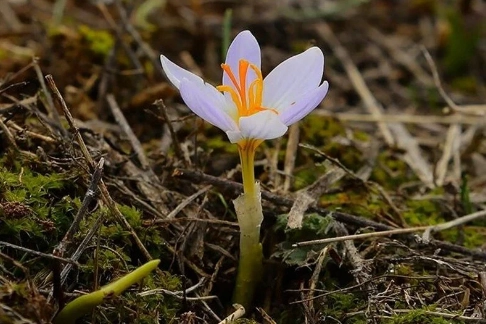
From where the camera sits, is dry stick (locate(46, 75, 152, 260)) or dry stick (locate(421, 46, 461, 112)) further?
dry stick (locate(421, 46, 461, 112))

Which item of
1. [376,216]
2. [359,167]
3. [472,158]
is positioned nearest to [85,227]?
[376,216]

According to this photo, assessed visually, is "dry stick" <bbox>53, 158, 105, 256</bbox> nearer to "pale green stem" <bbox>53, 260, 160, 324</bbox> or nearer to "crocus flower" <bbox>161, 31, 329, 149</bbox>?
"pale green stem" <bbox>53, 260, 160, 324</bbox>

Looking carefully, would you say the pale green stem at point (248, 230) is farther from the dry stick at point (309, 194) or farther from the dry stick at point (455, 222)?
the dry stick at point (455, 222)

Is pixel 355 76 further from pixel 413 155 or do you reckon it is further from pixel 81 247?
pixel 81 247

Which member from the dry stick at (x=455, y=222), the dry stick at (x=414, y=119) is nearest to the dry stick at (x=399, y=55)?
the dry stick at (x=414, y=119)

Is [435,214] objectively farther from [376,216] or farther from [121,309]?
[121,309]

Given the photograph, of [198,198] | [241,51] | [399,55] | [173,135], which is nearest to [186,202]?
[198,198]

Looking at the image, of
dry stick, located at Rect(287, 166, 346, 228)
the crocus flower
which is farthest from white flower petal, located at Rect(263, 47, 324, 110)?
dry stick, located at Rect(287, 166, 346, 228)
